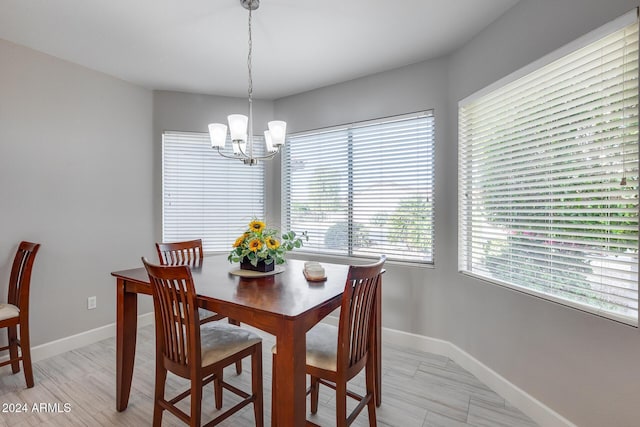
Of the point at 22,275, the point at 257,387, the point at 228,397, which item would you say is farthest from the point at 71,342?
the point at 257,387

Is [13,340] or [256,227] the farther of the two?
[13,340]

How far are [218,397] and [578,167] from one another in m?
2.56

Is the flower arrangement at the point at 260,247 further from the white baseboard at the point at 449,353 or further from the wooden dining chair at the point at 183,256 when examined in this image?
the white baseboard at the point at 449,353

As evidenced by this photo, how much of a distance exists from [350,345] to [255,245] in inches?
34.7

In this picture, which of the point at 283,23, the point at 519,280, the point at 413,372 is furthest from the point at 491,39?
the point at 413,372

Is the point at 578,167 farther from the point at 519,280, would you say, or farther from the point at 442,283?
the point at 442,283

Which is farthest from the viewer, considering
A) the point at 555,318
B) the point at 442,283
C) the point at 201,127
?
the point at 201,127

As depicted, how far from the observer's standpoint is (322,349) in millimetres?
1665

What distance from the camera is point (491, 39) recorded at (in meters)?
2.29

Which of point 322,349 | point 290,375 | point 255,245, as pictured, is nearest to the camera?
point 290,375

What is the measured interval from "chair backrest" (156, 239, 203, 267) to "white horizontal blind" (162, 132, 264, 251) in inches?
39.4

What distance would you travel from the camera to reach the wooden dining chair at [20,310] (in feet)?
7.25

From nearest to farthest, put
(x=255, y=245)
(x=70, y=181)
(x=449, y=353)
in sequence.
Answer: (x=255, y=245) < (x=449, y=353) < (x=70, y=181)

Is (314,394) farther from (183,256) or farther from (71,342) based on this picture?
(71,342)
